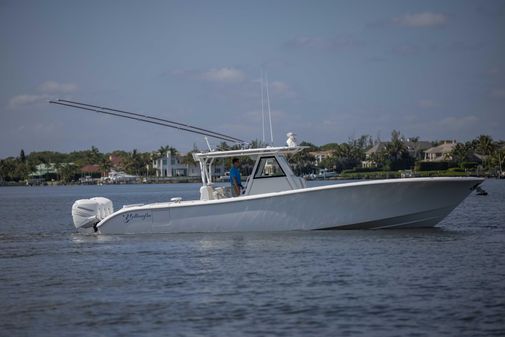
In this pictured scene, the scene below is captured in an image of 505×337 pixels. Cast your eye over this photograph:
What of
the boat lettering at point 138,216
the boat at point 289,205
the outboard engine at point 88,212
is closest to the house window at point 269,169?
the boat at point 289,205

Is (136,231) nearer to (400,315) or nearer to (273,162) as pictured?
(273,162)

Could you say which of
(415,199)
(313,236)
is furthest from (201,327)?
(415,199)

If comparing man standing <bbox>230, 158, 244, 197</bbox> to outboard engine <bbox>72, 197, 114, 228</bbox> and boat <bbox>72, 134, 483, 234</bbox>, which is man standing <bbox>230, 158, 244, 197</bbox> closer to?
boat <bbox>72, 134, 483, 234</bbox>

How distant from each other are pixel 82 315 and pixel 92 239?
13.7 metres

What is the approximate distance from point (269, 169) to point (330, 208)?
7.41ft

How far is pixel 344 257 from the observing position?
70.3ft

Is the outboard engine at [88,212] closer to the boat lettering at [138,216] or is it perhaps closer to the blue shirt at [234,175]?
the boat lettering at [138,216]

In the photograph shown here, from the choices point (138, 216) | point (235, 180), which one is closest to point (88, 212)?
point (138, 216)

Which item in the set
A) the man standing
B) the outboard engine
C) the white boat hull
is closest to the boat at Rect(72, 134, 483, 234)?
the white boat hull

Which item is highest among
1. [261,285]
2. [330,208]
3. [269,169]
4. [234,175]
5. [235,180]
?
[269,169]

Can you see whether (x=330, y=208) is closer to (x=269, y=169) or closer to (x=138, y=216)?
(x=269, y=169)

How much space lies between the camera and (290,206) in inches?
1002

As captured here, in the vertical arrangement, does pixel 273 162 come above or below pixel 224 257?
above

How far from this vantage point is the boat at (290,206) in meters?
25.3
